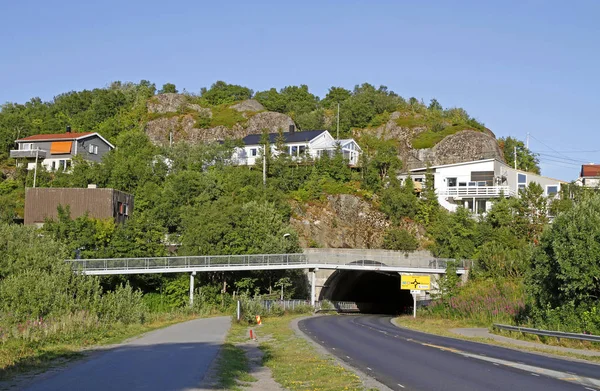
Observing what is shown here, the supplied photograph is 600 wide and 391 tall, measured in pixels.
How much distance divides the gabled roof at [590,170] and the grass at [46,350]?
282ft

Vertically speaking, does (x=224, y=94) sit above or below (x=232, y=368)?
above

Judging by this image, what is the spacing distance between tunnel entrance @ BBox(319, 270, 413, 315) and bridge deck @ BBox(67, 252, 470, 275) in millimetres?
4457

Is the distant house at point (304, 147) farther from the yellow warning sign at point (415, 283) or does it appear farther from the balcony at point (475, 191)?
the yellow warning sign at point (415, 283)

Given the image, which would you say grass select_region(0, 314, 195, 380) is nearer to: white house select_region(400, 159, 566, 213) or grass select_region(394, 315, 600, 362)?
grass select_region(394, 315, 600, 362)

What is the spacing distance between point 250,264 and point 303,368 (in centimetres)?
3857

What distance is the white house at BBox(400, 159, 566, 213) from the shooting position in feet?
254

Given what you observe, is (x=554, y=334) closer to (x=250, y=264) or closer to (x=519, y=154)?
(x=250, y=264)

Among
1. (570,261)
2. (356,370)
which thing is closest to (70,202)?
(570,261)

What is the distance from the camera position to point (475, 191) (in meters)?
77.5

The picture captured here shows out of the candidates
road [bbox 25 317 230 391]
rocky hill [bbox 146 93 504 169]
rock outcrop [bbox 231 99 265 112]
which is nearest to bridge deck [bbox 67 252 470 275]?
road [bbox 25 317 230 391]

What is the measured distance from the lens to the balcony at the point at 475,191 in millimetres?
75438

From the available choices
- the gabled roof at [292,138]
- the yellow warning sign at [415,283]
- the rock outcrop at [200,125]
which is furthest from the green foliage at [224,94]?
the yellow warning sign at [415,283]

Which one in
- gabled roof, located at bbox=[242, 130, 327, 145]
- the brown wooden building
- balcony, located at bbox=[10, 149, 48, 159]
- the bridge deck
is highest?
gabled roof, located at bbox=[242, 130, 327, 145]

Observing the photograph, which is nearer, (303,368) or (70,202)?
(303,368)
